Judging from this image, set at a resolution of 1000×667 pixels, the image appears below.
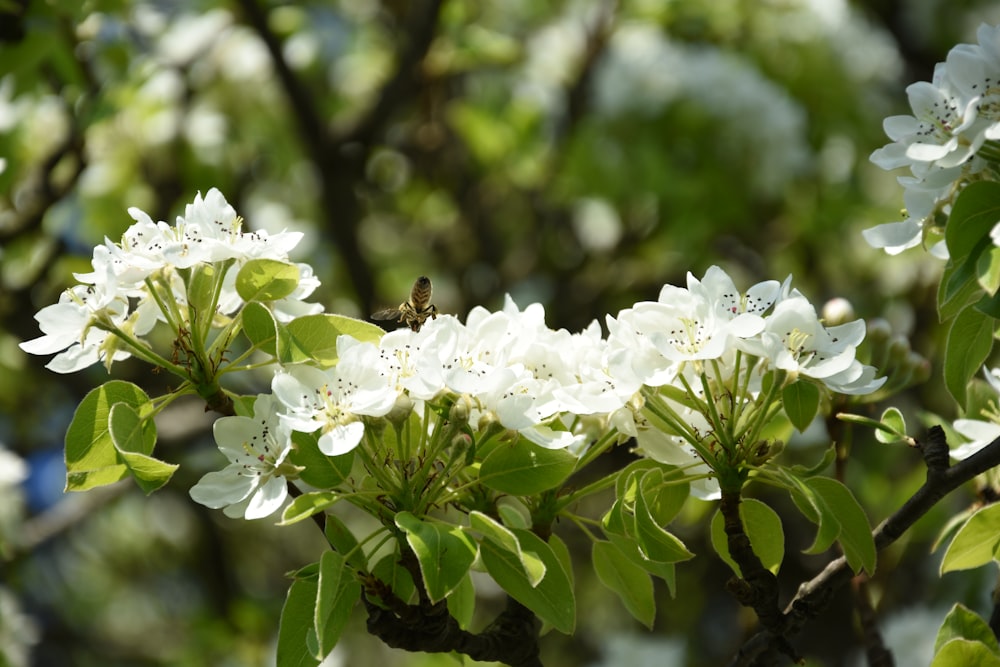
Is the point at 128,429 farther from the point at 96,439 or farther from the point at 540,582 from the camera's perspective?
the point at 540,582

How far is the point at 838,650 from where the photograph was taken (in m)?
4.09

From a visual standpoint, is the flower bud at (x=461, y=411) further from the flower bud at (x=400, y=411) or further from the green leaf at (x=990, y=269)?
the green leaf at (x=990, y=269)

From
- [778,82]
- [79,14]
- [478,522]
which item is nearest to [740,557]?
[478,522]

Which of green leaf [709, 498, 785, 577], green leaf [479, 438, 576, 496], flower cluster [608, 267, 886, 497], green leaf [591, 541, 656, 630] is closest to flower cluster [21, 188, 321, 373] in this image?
green leaf [479, 438, 576, 496]

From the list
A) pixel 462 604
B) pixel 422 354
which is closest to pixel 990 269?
pixel 422 354

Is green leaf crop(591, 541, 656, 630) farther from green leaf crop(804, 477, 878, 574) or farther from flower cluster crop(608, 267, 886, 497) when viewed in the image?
green leaf crop(804, 477, 878, 574)

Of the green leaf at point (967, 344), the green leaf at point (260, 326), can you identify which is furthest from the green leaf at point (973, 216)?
the green leaf at point (260, 326)

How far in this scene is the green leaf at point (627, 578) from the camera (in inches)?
67.6

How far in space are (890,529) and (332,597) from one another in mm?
727

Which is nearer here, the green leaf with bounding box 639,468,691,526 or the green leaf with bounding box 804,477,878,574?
the green leaf with bounding box 804,477,878,574

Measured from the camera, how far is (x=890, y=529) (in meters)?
1.50

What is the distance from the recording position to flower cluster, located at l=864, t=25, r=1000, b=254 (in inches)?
57.2

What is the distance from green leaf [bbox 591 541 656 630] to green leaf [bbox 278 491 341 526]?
1.59 ft

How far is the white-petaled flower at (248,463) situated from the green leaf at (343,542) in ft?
0.23
